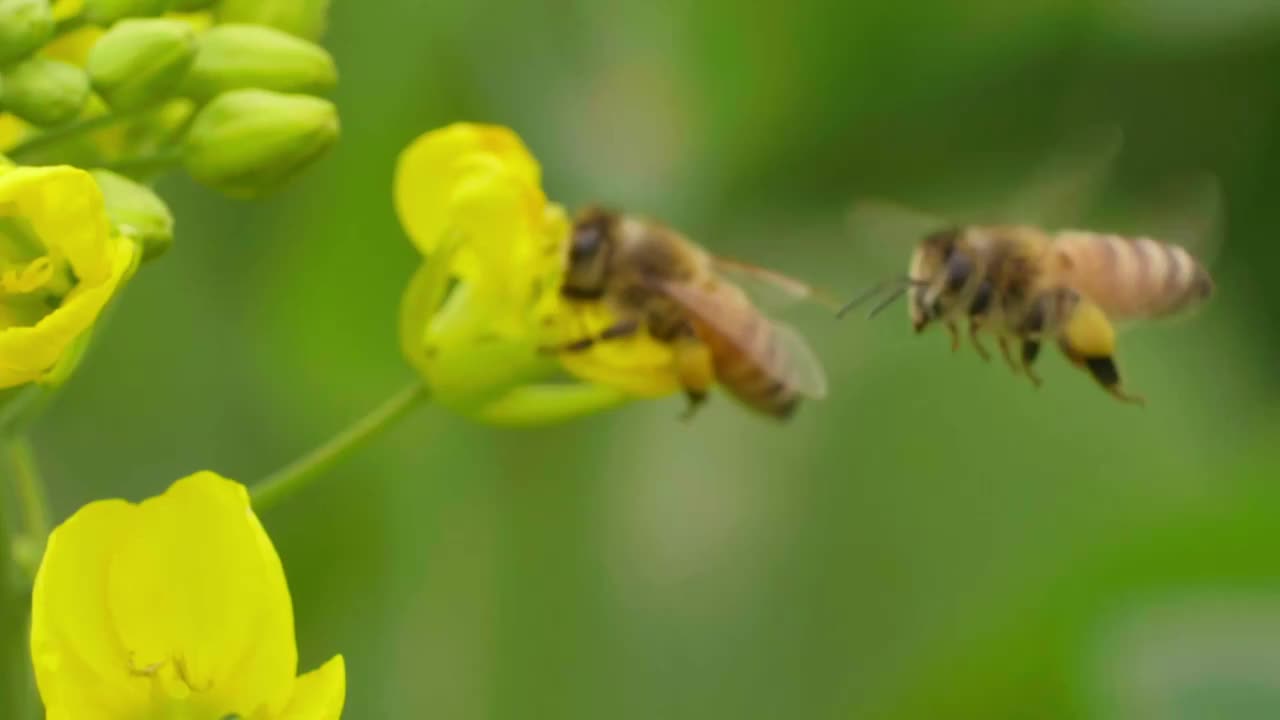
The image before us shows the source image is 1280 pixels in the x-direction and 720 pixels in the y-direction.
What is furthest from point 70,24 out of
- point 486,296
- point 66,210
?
point 486,296

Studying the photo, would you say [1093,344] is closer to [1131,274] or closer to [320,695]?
[1131,274]

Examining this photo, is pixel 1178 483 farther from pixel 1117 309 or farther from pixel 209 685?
pixel 209 685

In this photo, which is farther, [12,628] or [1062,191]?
[1062,191]

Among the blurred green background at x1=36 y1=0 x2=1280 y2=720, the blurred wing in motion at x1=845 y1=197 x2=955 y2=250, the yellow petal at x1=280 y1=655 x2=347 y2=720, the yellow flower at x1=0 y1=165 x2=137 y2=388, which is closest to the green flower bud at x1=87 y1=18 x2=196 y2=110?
the yellow flower at x1=0 y1=165 x2=137 y2=388

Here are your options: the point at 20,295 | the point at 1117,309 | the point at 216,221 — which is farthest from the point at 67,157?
the point at 216,221

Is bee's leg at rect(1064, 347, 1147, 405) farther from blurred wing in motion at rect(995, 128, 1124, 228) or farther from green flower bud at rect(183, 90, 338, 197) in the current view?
green flower bud at rect(183, 90, 338, 197)

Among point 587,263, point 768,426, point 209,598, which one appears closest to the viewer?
point 209,598
